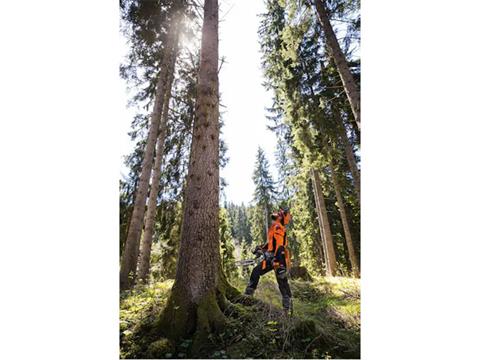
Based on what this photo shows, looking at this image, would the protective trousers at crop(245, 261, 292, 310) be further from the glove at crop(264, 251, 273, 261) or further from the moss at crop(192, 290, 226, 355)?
the moss at crop(192, 290, 226, 355)

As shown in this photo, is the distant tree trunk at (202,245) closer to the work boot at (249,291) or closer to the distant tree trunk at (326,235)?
the work boot at (249,291)

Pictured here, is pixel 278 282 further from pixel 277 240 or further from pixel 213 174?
pixel 213 174

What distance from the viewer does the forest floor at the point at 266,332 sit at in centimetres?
327

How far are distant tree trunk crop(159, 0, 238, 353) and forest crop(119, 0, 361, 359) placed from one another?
0.02 meters

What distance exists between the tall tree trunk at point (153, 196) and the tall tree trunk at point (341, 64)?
12.5ft

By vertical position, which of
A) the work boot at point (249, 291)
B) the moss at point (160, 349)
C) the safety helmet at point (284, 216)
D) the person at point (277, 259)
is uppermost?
the safety helmet at point (284, 216)

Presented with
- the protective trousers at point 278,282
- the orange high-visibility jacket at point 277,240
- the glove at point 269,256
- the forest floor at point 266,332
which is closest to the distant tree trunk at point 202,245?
the forest floor at point 266,332

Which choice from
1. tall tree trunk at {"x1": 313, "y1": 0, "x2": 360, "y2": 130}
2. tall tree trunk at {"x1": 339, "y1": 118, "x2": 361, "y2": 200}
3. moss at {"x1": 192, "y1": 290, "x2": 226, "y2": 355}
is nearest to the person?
moss at {"x1": 192, "y1": 290, "x2": 226, "y2": 355}
